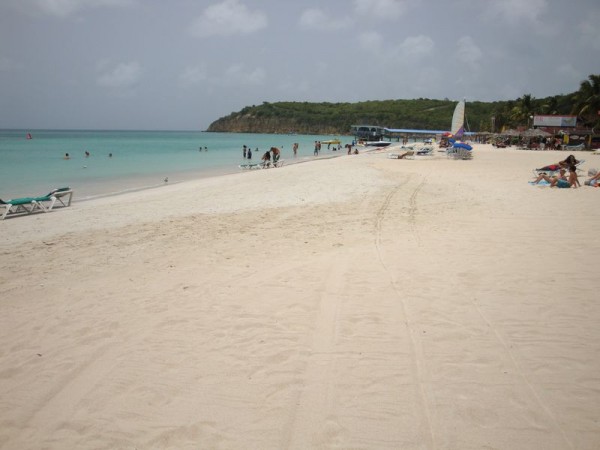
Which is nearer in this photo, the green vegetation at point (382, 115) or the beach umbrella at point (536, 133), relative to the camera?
the beach umbrella at point (536, 133)

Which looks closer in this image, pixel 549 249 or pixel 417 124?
pixel 549 249

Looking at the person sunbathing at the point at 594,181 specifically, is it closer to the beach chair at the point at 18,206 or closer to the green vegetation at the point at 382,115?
the beach chair at the point at 18,206

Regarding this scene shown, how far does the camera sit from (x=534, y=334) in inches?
146

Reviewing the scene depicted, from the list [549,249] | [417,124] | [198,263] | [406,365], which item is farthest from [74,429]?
[417,124]

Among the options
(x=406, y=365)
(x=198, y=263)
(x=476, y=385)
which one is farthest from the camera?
(x=198, y=263)

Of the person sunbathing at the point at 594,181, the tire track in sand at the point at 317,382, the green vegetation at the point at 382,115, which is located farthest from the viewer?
the green vegetation at the point at 382,115

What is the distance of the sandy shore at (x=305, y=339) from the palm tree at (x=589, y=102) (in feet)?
169

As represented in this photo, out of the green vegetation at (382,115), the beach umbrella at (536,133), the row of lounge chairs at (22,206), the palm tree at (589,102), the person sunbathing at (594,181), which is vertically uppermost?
the green vegetation at (382,115)

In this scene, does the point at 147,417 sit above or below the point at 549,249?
below

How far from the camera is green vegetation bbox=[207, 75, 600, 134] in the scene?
7444 cm

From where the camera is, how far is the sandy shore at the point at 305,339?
2.65 meters

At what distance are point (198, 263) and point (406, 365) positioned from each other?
12.3ft

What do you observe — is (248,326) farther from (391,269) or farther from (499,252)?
(499,252)

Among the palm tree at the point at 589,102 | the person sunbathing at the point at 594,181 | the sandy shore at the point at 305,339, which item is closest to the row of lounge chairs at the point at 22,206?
the sandy shore at the point at 305,339
